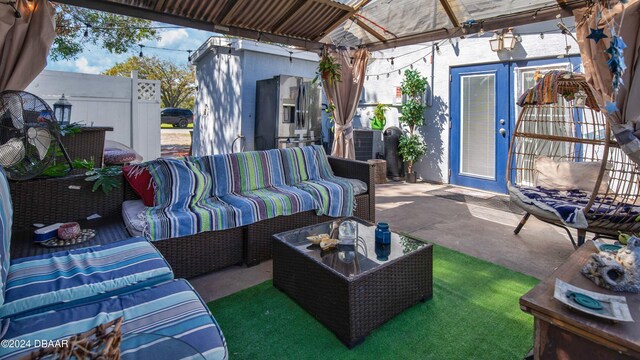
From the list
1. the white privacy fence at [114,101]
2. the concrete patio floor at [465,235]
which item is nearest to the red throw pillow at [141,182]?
the concrete patio floor at [465,235]

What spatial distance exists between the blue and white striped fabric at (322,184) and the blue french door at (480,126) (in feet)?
9.70

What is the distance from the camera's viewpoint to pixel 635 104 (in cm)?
229

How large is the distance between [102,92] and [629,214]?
709 centimetres

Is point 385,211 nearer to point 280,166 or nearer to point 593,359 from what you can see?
point 280,166

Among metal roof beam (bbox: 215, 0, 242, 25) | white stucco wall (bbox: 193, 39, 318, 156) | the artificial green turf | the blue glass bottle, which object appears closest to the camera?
the artificial green turf

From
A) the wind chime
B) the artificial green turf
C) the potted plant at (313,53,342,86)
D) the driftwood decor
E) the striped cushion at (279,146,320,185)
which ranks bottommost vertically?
the artificial green turf

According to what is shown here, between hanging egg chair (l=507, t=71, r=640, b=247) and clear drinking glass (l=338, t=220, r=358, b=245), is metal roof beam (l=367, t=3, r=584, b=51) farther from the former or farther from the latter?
clear drinking glass (l=338, t=220, r=358, b=245)

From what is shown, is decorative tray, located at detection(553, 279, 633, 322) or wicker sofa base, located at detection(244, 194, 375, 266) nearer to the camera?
decorative tray, located at detection(553, 279, 633, 322)

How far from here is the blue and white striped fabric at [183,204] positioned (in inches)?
89.9

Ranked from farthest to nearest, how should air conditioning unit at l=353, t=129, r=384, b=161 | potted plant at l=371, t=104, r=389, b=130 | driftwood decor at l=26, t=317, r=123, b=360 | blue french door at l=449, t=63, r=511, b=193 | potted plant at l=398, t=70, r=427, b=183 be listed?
potted plant at l=371, t=104, r=389, b=130, air conditioning unit at l=353, t=129, r=384, b=161, potted plant at l=398, t=70, r=427, b=183, blue french door at l=449, t=63, r=511, b=193, driftwood decor at l=26, t=317, r=123, b=360

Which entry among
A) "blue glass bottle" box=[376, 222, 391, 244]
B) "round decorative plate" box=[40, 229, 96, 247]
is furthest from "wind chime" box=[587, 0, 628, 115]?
"round decorative plate" box=[40, 229, 96, 247]

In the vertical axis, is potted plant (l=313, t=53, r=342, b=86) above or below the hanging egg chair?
above

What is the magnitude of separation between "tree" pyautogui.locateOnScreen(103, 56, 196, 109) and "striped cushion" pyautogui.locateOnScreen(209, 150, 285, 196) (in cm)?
1662

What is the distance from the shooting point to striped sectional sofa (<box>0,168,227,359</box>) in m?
1.10
